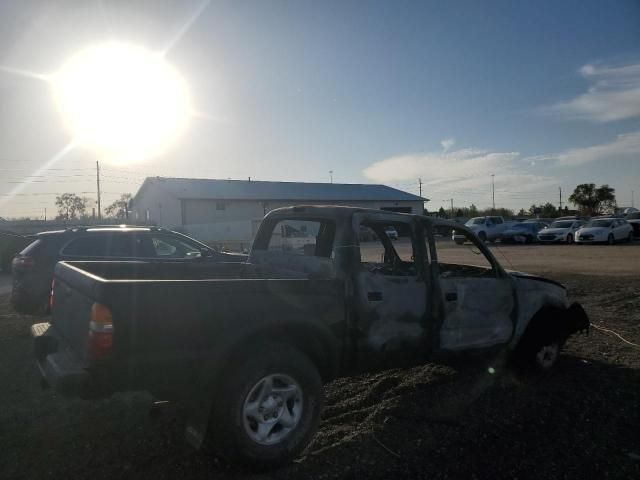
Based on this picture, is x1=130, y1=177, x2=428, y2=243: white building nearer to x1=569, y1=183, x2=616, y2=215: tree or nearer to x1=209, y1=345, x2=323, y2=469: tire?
x1=209, y1=345, x2=323, y2=469: tire

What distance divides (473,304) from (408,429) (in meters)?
1.37

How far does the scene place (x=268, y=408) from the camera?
3373 mm

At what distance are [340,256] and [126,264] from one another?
7.76 ft

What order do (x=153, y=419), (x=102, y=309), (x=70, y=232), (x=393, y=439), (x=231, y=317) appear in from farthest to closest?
(x=70, y=232) → (x=153, y=419) → (x=393, y=439) → (x=231, y=317) → (x=102, y=309)

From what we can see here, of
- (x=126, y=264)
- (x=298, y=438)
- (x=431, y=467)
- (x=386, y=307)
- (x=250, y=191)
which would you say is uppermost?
(x=250, y=191)

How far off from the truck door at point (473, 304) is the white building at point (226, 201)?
29.6 metres

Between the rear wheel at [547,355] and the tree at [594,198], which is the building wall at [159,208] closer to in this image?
the rear wheel at [547,355]

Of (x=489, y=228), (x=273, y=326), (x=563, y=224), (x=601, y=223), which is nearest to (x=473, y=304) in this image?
(x=273, y=326)

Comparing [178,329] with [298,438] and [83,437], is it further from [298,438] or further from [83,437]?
[83,437]

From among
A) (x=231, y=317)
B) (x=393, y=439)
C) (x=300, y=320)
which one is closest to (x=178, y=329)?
(x=231, y=317)

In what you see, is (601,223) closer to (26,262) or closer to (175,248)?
(175,248)

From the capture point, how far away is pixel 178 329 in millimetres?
3082

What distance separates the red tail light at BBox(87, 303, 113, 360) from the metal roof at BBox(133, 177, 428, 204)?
37.5 m

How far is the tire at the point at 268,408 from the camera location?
10.4ft
